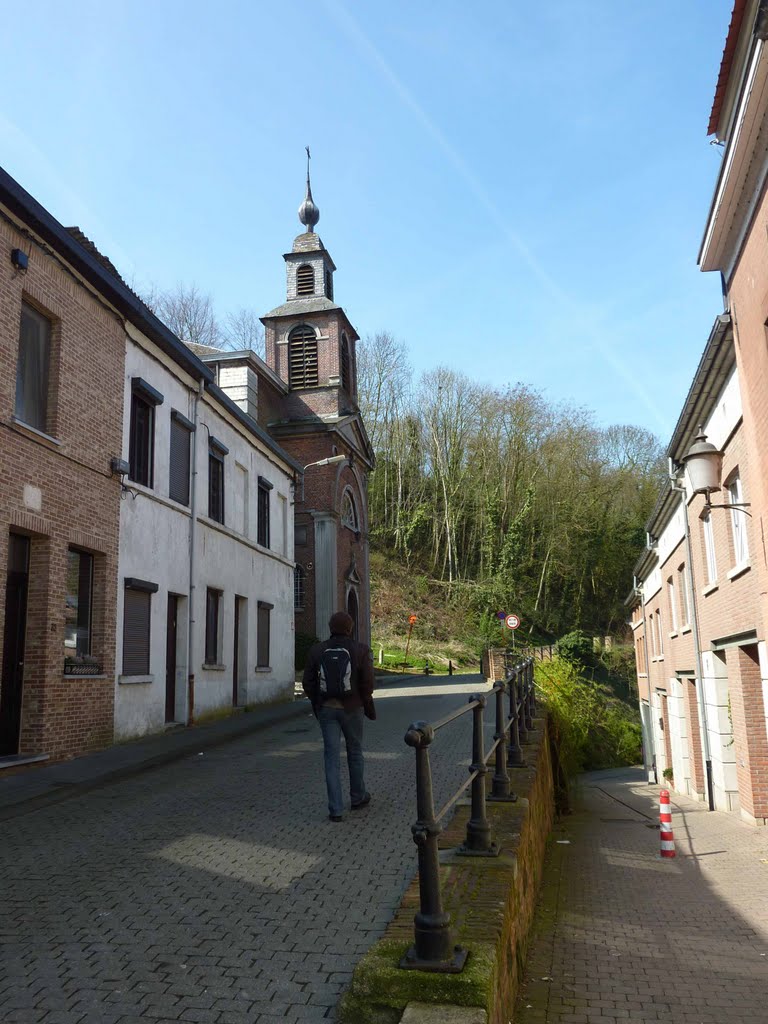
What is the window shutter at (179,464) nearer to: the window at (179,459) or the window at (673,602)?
the window at (179,459)

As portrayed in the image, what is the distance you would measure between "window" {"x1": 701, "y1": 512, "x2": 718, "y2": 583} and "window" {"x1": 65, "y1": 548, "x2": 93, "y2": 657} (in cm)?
985

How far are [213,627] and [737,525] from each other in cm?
970

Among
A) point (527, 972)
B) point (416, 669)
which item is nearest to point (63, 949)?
point (527, 972)

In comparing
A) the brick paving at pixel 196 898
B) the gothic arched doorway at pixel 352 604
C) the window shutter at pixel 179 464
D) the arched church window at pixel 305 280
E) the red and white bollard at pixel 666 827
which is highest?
the arched church window at pixel 305 280

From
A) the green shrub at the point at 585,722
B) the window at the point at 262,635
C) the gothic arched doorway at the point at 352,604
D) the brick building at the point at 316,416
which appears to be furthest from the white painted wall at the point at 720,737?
the gothic arched doorway at the point at 352,604

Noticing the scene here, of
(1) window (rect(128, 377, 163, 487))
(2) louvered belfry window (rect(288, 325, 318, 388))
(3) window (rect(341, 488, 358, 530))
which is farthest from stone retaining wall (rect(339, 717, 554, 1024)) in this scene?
(2) louvered belfry window (rect(288, 325, 318, 388))

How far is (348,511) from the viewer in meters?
31.9

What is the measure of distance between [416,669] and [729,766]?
75.0 feet

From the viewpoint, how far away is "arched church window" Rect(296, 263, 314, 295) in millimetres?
33812

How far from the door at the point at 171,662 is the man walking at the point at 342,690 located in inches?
303

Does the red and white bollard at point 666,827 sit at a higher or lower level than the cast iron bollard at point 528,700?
lower

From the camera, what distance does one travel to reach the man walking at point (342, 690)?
272 inches

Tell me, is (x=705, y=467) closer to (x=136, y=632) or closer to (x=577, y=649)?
(x=136, y=632)

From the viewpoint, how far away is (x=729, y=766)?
14281 mm
